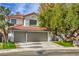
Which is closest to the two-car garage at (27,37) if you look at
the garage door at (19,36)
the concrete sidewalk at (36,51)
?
the garage door at (19,36)

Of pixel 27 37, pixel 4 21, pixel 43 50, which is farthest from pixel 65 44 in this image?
pixel 4 21

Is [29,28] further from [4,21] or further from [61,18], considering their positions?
[61,18]

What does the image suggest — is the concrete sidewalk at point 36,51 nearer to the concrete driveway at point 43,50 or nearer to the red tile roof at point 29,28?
the concrete driveway at point 43,50

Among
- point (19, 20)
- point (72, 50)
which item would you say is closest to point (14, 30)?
point (19, 20)

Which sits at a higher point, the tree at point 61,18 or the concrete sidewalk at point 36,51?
the tree at point 61,18

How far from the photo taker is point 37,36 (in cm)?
970

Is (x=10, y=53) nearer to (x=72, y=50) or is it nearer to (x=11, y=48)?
(x=11, y=48)

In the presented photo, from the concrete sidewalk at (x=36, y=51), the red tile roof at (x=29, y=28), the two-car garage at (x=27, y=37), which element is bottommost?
the concrete sidewalk at (x=36, y=51)

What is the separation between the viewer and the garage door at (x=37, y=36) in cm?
970

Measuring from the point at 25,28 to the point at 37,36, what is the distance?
0.20m

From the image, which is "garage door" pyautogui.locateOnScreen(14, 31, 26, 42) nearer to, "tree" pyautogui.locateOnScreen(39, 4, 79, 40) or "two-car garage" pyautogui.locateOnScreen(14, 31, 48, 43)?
"two-car garage" pyautogui.locateOnScreen(14, 31, 48, 43)

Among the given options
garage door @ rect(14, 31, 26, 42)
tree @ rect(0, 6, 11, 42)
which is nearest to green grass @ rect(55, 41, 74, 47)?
garage door @ rect(14, 31, 26, 42)

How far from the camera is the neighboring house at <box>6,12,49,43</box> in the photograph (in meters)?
9.72

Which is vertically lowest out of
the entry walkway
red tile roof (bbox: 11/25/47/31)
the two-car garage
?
the entry walkway
